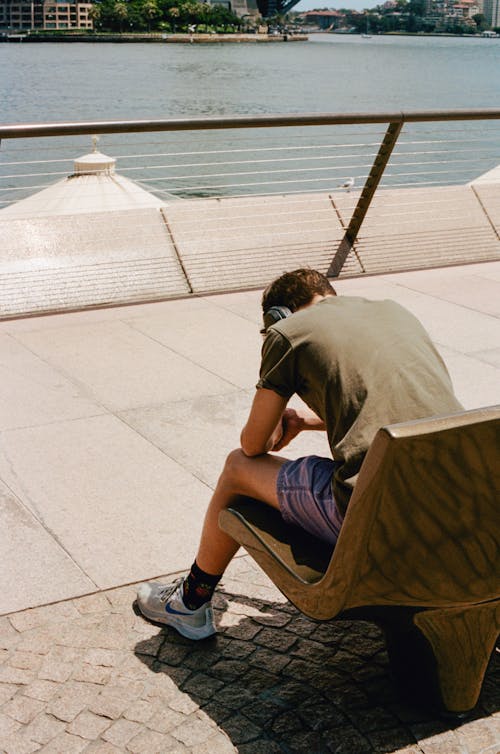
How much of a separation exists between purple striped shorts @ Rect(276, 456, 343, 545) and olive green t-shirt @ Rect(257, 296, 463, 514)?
0.11m

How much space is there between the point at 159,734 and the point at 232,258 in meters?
5.54

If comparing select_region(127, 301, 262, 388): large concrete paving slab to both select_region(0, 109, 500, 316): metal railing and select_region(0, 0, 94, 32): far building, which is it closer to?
select_region(0, 109, 500, 316): metal railing

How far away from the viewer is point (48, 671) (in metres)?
2.93

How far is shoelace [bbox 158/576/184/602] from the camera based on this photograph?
3.24 m

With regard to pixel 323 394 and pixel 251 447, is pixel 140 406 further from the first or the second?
pixel 323 394

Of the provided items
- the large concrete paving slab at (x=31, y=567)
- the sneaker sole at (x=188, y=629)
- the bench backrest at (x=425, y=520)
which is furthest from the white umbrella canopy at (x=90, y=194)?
the bench backrest at (x=425, y=520)

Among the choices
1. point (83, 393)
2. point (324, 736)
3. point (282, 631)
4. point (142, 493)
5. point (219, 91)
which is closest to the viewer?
point (324, 736)

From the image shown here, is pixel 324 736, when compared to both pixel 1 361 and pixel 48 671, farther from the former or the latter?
pixel 1 361

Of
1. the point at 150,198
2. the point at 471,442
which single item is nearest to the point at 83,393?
the point at 471,442

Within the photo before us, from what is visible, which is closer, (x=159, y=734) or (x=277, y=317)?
(x=159, y=734)

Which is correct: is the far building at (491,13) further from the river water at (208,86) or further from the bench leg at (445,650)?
the bench leg at (445,650)

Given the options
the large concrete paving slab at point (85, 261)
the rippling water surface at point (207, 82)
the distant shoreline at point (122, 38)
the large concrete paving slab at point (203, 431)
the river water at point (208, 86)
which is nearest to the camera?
the large concrete paving slab at point (203, 431)

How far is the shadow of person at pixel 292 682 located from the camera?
2654 mm

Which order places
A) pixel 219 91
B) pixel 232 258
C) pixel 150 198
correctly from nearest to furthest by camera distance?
pixel 232 258, pixel 150 198, pixel 219 91
